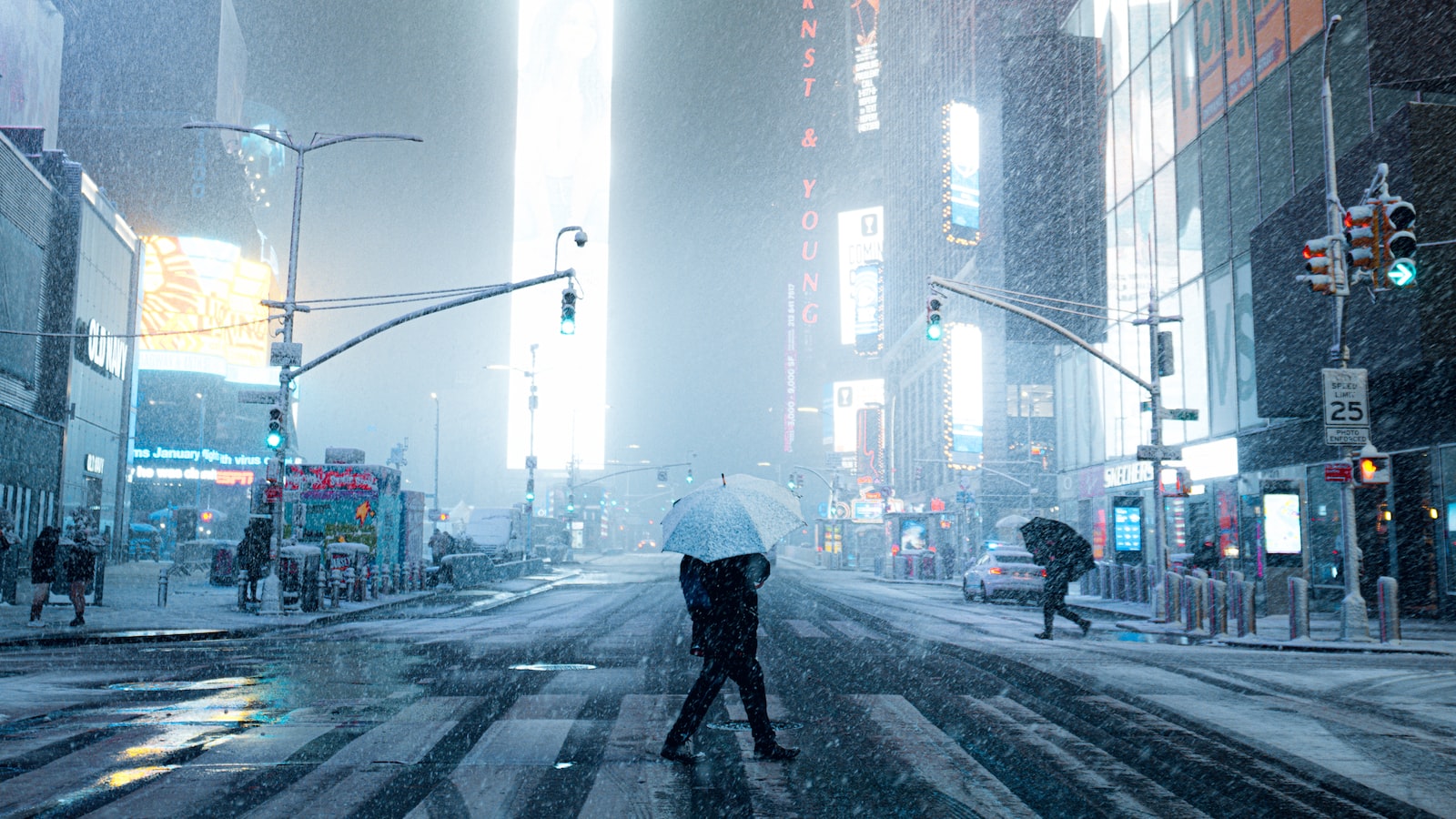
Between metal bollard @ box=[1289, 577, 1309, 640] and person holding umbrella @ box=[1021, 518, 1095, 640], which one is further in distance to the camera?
metal bollard @ box=[1289, 577, 1309, 640]

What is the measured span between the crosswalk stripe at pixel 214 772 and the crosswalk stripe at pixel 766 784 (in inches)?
123

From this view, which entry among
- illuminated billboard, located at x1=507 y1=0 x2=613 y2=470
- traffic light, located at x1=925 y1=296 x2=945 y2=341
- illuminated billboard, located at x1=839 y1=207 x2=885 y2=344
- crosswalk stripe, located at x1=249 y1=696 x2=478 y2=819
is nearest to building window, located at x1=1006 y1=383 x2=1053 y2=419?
traffic light, located at x1=925 y1=296 x2=945 y2=341

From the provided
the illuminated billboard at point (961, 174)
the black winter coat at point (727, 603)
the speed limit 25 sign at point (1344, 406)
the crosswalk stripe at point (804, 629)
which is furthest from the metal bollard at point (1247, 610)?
the illuminated billboard at point (961, 174)

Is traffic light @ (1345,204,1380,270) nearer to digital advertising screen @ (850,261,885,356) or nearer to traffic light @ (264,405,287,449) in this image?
traffic light @ (264,405,287,449)

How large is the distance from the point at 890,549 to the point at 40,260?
3858 centimetres

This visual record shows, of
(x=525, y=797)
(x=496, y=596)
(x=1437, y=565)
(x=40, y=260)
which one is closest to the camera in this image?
(x=525, y=797)

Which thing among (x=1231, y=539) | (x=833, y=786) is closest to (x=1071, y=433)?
(x=1231, y=539)

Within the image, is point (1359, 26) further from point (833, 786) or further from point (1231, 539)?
point (833, 786)

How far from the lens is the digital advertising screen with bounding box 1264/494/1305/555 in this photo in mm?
25141

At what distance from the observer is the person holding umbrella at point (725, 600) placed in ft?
24.3

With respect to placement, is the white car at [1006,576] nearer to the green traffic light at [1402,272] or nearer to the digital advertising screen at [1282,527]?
the digital advertising screen at [1282,527]

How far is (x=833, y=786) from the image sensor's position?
22.7 feet

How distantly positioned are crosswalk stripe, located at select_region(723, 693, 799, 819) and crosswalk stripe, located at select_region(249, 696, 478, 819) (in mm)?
2231

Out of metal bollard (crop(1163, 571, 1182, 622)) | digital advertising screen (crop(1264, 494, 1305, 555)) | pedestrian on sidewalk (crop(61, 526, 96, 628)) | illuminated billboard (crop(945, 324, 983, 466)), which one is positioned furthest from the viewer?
illuminated billboard (crop(945, 324, 983, 466))
